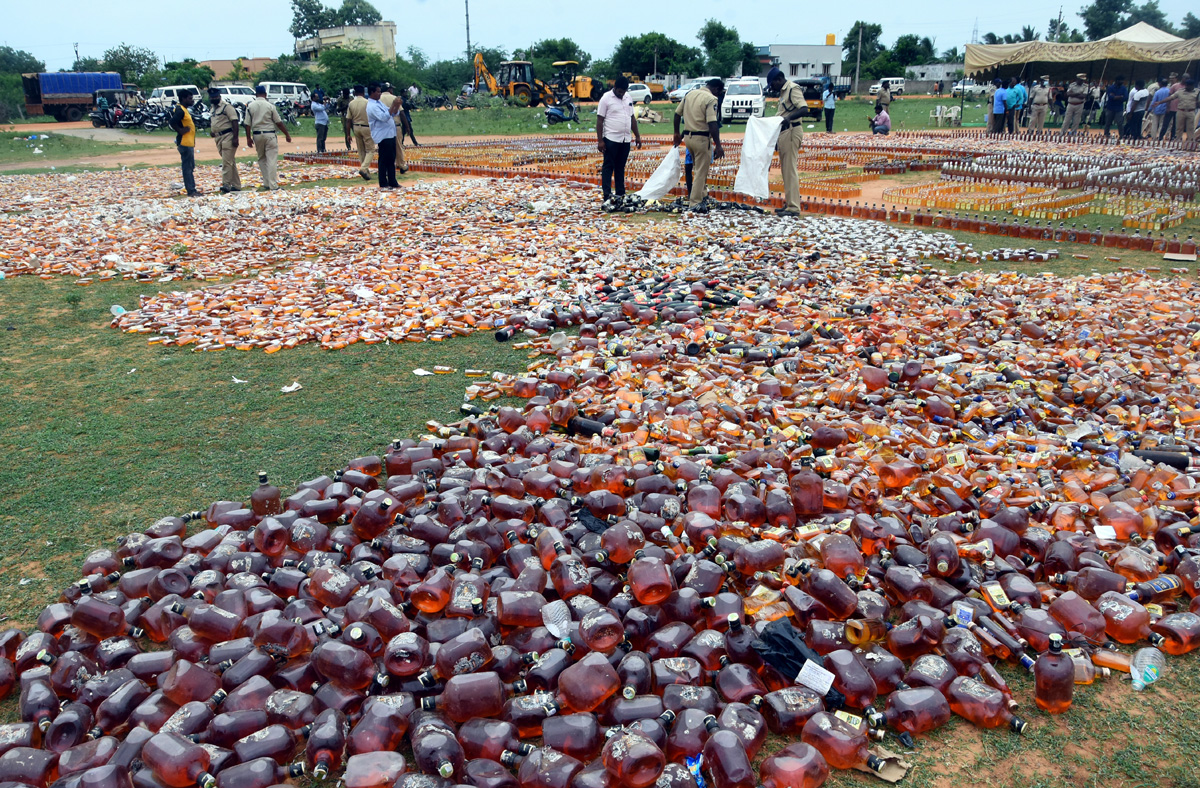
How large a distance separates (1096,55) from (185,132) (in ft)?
93.4

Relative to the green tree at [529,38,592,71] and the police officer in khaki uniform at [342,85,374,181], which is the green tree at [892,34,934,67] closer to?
the green tree at [529,38,592,71]

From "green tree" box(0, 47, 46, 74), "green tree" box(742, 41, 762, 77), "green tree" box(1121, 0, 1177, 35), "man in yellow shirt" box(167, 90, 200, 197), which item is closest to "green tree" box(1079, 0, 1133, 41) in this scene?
"green tree" box(1121, 0, 1177, 35)

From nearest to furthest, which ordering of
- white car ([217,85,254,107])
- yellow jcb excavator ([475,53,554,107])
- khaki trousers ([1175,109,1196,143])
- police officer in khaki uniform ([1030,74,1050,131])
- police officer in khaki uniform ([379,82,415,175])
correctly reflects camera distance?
1. police officer in khaki uniform ([379,82,415,175])
2. khaki trousers ([1175,109,1196,143])
3. police officer in khaki uniform ([1030,74,1050,131])
4. white car ([217,85,254,107])
5. yellow jcb excavator ([475,53,554,107])

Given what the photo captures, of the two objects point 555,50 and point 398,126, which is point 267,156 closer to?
point 398,126

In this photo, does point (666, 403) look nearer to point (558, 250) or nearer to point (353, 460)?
point (353, 460)

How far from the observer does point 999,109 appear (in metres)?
23.3

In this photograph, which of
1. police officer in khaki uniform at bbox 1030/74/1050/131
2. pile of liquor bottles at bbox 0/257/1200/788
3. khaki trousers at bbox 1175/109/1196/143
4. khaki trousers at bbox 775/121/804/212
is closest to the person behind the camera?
pile of liquor bottles at bbox 0/257/1200/788

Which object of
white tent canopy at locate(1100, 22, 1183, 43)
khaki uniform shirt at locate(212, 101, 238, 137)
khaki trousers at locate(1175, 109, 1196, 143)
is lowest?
khaki uniform shirt at locate(212, 101, 238, 137)

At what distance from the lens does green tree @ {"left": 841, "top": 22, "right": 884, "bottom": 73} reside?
67825mm

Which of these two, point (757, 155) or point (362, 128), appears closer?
point (757, 155)

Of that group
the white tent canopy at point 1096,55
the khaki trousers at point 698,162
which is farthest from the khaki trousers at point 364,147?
the white tent canopy at point 1096,55

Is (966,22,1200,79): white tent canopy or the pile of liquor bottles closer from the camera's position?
the pile of liquor bottles

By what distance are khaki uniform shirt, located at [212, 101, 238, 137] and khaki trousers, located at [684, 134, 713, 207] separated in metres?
8.22

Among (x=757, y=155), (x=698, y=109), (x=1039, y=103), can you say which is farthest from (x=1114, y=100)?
(x=698, y=109)
